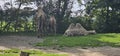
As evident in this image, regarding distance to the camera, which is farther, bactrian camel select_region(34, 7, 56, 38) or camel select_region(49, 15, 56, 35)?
camel select_region(49, 15, 56, 35)

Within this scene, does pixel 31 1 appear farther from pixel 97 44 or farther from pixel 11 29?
pixel 97 44

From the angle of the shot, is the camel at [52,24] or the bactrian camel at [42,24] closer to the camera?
the bactrian camel at [42,24]

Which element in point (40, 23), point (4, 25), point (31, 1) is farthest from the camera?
point (31, 1)

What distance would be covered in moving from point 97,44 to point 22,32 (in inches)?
540

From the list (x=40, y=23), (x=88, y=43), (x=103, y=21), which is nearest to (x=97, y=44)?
(x=88, y=43)

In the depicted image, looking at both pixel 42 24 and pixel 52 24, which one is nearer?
pixel 42 24

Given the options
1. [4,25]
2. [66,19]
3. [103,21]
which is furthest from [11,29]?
[103,21]

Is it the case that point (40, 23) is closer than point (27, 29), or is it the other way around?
point (40, 23)

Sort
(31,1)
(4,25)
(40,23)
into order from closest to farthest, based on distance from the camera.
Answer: (40,23)
(4,25)
(31,1)

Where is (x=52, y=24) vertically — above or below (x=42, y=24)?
below

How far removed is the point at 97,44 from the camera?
16.5 meters

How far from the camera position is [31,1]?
30.7 m

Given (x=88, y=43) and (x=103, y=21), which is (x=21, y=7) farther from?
(x=88, y=43)

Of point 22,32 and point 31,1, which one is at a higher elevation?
point 31,1
